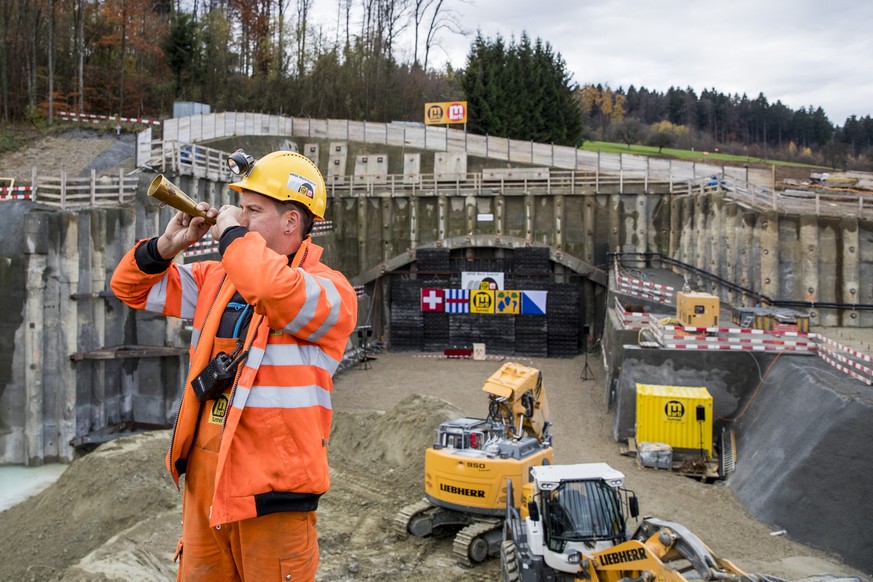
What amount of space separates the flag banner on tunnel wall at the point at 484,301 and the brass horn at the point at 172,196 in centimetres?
2918

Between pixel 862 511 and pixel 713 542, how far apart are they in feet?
7.81

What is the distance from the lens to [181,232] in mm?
3588

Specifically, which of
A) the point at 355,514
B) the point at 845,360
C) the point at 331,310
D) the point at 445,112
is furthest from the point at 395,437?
the point at 445,112

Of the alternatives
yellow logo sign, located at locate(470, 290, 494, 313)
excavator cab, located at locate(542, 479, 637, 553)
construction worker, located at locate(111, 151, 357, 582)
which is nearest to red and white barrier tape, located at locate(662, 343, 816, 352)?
excavator cab, located at locate(542, 479, 637, 553)

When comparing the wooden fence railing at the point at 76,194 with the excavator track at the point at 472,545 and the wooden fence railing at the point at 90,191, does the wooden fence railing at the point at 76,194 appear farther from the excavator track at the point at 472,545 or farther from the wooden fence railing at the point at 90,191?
the excavator track at the point at 472,545

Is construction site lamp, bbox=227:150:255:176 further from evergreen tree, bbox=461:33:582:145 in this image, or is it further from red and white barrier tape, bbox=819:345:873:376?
evergreen tree, bbox=461:33:582:145

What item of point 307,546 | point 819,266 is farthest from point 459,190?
point 307,546

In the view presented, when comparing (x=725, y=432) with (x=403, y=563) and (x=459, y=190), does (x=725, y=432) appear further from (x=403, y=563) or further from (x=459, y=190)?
(x=459, y=190)

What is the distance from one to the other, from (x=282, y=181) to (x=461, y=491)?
33.2 feet

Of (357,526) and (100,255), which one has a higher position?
(100,255)

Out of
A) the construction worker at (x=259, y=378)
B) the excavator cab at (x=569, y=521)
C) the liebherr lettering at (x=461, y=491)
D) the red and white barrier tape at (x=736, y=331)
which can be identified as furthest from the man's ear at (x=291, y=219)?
the red and white barrier tape at (x=736, y=331)

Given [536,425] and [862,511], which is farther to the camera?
[536,425]

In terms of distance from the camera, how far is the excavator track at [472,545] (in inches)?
489

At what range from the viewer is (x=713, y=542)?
13.0 metres
